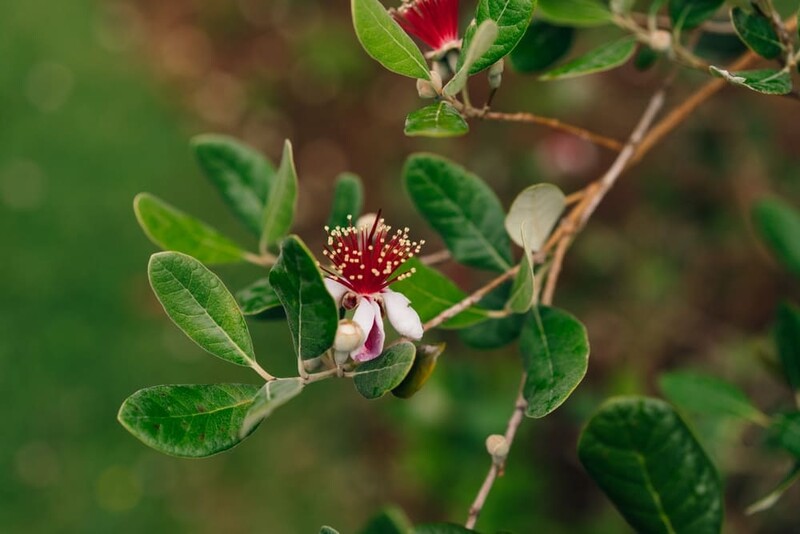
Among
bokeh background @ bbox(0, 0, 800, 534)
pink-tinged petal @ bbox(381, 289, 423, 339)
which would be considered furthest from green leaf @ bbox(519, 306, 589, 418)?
bokeh background @ bbox(0, 0, 800, 534)

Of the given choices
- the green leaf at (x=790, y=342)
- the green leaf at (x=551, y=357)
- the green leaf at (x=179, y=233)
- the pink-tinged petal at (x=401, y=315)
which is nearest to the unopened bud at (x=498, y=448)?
the green leaf at (x=551, y=357)

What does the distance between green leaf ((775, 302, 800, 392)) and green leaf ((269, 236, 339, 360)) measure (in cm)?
84

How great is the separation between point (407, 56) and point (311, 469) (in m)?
2.51

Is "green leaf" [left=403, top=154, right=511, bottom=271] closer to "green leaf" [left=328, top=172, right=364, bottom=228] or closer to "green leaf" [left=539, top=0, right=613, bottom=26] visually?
"green leaf" [left=328, top=172, right=364, bottom=228]

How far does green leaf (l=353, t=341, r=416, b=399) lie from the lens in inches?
32.0

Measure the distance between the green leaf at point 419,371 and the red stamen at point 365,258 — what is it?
0.32 ft

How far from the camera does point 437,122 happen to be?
0.83 metres

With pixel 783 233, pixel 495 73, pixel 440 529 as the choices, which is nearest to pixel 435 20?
pixel 495 73

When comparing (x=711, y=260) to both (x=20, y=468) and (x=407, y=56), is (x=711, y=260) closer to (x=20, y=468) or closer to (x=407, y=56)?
(x=407, y=56)

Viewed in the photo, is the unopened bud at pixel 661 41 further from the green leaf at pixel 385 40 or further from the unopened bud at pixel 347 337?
the unopened bud at pixel 347 337

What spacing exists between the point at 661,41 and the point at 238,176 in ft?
2.29

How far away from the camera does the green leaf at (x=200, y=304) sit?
86cm

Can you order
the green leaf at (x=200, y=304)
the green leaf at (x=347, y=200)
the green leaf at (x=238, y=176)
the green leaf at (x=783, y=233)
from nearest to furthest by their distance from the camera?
the green leaf at (x=200, y=304) < the green leaf at (x=347, y=200) < the green leaf at (x=238, y=176) < the green leaf at (x=783, y=233)

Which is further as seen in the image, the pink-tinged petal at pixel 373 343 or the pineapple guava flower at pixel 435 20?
the pineapple guava flower at pixel 435 20
